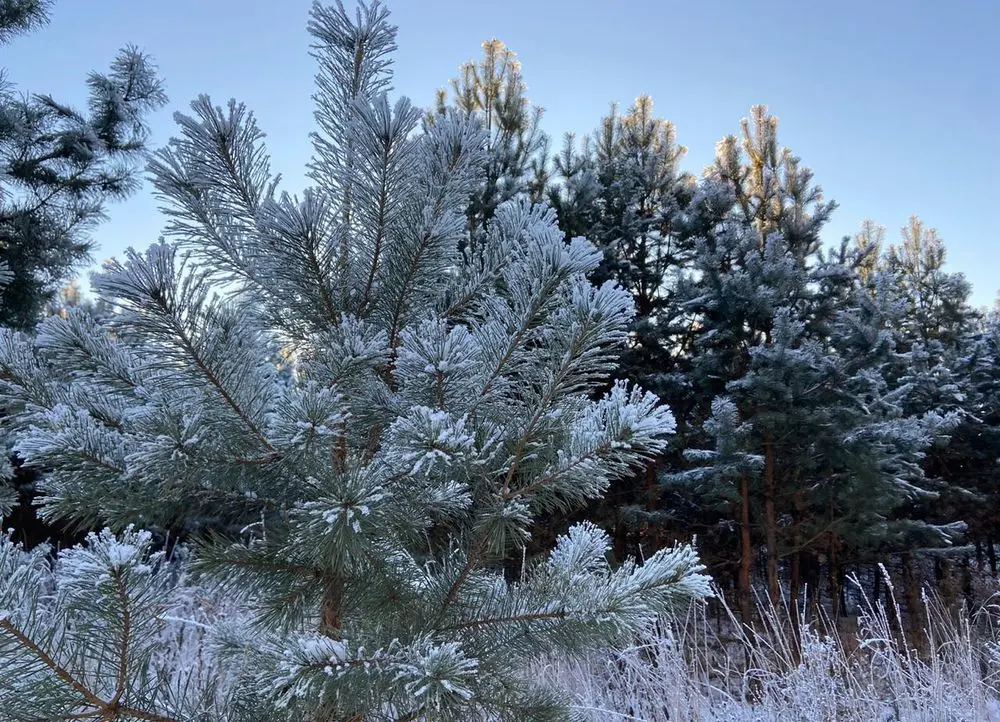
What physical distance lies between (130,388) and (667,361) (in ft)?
19.7

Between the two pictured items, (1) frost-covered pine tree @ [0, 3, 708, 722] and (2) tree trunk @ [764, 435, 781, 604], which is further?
(2) tree trunk @ [764, 435, 781, 604]

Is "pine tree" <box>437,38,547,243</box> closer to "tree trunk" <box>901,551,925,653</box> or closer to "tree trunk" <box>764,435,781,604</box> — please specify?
"tree trunk" <box>764,435,781,604</box>

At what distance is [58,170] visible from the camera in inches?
247

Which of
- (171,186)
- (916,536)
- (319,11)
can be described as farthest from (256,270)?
(916,536)

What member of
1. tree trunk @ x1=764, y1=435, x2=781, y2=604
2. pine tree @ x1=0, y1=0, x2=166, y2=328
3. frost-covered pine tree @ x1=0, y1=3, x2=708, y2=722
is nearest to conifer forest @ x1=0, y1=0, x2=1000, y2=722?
frost-covered pine tree @ x1=0, y1=3, x2=708, y2=722

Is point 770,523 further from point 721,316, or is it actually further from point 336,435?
point 336,435

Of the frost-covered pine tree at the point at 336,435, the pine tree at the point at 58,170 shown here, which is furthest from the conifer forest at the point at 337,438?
the pine tree at the point at 58,170

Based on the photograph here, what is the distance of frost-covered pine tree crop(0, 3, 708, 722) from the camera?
978mm

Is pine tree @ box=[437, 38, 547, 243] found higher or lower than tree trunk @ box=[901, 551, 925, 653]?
higher

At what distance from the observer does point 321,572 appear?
1.25 meters

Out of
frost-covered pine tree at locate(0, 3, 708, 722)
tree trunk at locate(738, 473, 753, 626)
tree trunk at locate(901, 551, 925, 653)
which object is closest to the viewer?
frost-covered pine tree at locate(0, 3, 708, 722)

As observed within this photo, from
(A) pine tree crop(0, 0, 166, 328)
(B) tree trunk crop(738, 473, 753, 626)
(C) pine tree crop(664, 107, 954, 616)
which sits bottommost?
(B) tree trunk crop(738, 473, 753, 626)

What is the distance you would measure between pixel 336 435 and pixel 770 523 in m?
5.34

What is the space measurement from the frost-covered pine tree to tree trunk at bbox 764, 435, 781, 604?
4.61m
